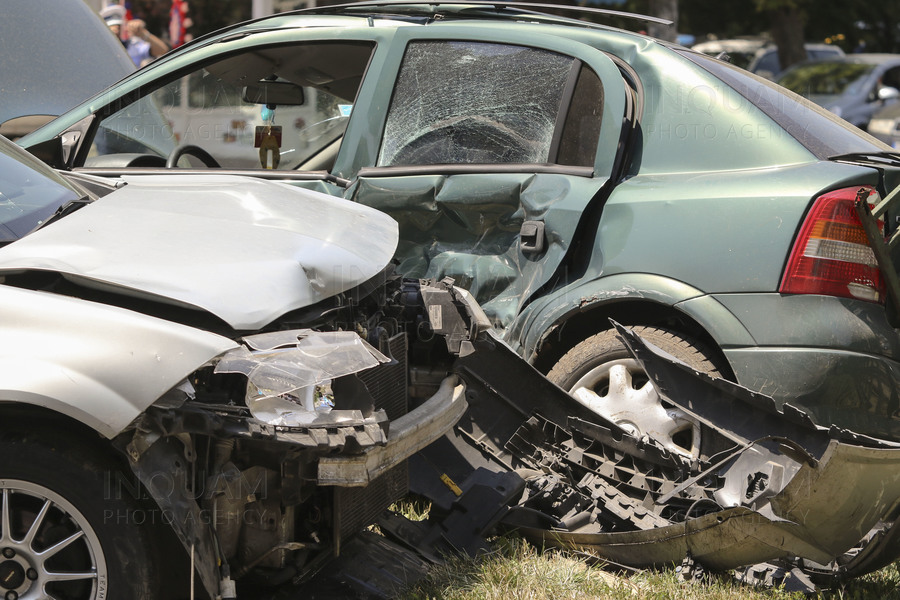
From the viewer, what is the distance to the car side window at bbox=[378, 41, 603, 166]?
13.0 ft

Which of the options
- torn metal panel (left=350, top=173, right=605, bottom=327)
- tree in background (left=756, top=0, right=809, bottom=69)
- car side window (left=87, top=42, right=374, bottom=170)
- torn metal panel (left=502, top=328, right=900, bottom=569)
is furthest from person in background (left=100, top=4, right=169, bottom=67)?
tree in background (left=756, top=0, right=809, bottom=69)

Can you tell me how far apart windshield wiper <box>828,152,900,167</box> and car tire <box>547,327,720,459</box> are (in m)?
0.86

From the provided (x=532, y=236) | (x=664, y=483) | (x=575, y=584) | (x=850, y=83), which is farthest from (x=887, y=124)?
(x=575, y=584)

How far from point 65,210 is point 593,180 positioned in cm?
189

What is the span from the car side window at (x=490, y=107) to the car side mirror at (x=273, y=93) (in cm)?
93

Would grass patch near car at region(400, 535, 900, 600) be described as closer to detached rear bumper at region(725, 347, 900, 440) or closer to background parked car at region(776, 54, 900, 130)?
detached rear bumper at region(725, 347, 900, 440)

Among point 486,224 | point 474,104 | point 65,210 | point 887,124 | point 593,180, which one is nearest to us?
point 65,210

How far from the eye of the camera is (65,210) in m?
3.18

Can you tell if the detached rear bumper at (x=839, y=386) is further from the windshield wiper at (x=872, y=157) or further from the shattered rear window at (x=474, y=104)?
the shattered rear window at (x=474, y=104)

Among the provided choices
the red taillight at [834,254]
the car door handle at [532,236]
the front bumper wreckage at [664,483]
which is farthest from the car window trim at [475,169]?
the red taillight at [834,254]

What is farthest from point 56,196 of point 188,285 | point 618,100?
point 618,100

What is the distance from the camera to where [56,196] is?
11.2 ft

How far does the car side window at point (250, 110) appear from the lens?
15.3 ft

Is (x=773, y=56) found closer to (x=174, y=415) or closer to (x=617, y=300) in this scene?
(x=617, y=300)
